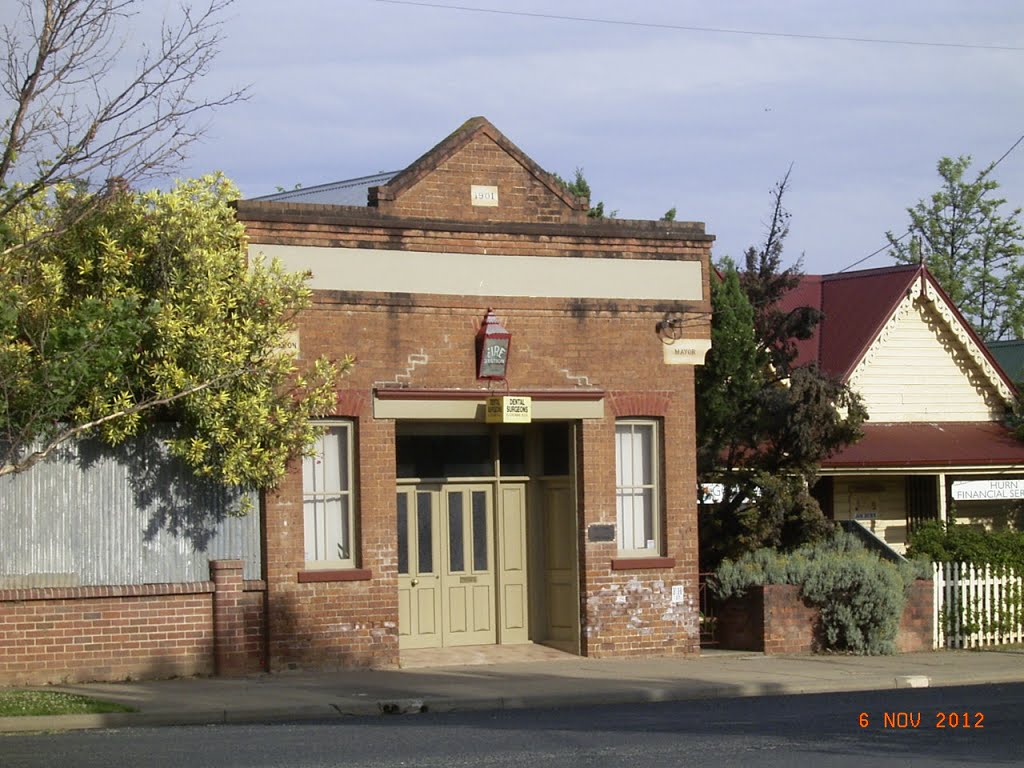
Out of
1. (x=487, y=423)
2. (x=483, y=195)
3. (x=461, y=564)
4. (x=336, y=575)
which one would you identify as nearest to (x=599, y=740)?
(x=336, y=575)

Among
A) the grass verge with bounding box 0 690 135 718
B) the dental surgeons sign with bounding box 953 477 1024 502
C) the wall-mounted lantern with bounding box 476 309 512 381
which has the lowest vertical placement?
the grass verge with bounding box 0 690 135 718

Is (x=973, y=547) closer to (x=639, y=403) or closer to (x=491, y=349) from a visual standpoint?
(x=639, y=403)

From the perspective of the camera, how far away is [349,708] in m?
15.0

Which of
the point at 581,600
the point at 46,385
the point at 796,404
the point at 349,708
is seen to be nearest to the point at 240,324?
the point at 46,385

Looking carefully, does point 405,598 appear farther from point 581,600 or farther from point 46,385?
point 46,385

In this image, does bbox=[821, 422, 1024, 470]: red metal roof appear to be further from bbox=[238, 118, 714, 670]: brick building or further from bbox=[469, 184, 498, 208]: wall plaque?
bbox=[469, 184, 498, 208]: wall plaque

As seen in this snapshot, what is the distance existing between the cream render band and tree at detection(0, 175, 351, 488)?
968 millimetres

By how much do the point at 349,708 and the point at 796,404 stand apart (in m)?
9.24

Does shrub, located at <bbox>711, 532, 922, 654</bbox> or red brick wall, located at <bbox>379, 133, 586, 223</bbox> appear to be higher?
red brick wall, located at <bbox>379, 133, 586, 223</bbox>

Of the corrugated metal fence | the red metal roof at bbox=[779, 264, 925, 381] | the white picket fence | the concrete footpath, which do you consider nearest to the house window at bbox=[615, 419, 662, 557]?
the concrete footpath

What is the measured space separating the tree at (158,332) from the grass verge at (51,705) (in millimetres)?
2285

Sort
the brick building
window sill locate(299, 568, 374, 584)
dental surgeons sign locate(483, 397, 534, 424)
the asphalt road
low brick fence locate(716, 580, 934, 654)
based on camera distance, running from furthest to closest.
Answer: low brick fence locate(716, 580, 934, 654), dental surgeons sign locate(483, 397, 534, 424), the brick building, window sill locate(299, 568, 374, 584), the asphalt road

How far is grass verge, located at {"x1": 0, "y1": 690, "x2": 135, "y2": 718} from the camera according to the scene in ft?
45.2

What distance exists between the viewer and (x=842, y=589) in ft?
66.2
